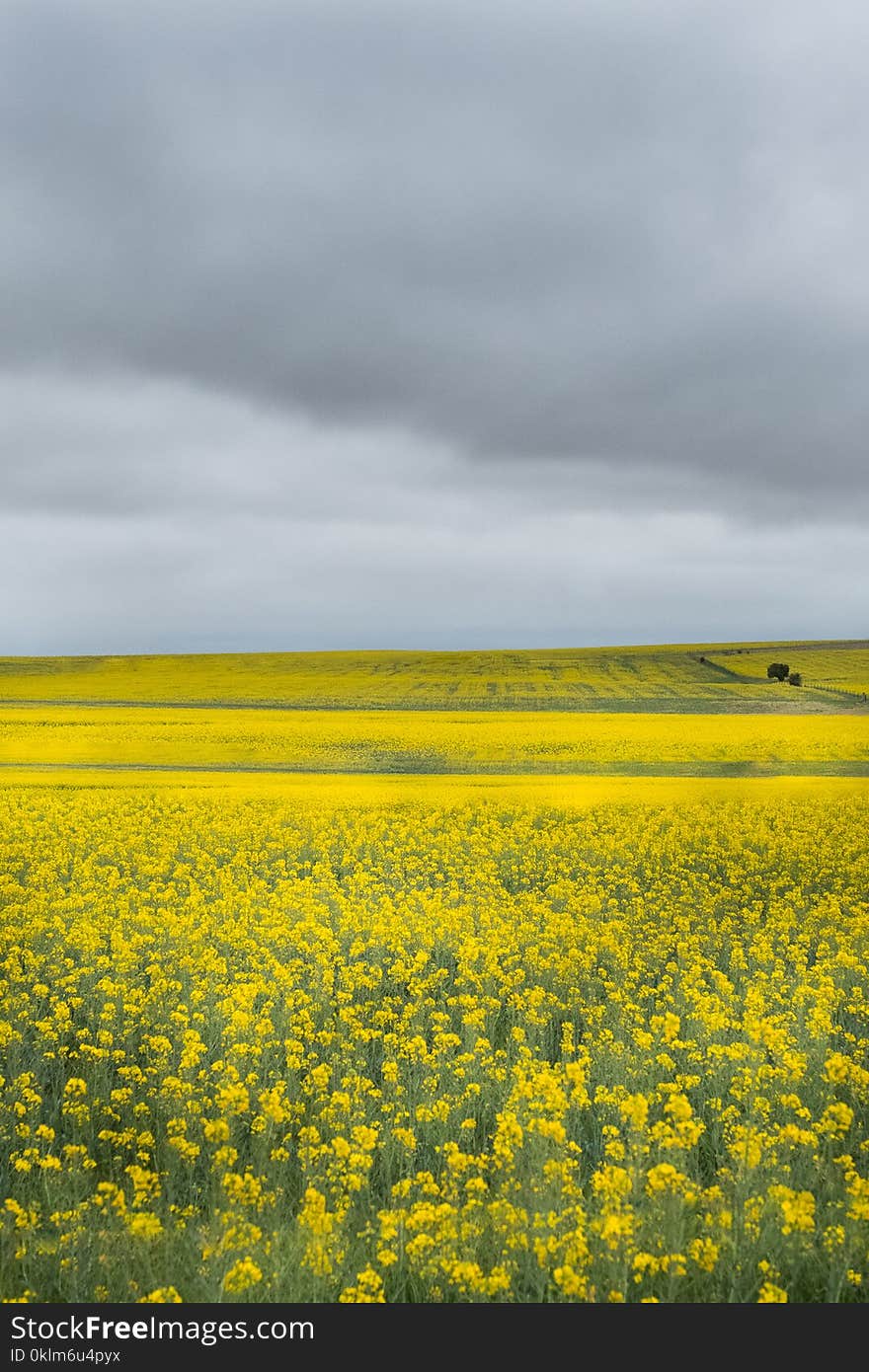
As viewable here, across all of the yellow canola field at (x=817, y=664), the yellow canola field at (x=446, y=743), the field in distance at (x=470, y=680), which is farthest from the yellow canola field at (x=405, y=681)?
the yellow canola field at (x=446, y=743)

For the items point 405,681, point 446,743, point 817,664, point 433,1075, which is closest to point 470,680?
point 405,681

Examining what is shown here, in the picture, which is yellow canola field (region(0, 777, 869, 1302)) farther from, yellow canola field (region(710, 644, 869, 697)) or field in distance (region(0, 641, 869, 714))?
yellow canola field (region(710, 644, 869, 697))

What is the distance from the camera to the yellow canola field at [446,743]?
27969 millimetres

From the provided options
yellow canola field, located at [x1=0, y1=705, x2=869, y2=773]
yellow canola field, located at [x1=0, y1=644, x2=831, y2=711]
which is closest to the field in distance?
yellow canola field, located at [x1=0, y1=644, x2=831, y2=711]

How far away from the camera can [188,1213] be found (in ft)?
16.6

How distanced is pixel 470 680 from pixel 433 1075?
59.9 m

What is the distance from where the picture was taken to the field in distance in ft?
171

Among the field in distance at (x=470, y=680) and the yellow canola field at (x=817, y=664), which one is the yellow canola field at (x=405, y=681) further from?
the yellow canola field at (x=817, y=664)

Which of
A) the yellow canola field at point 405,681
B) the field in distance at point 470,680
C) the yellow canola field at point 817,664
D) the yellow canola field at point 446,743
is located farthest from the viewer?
the yellow canola field at point 817,664

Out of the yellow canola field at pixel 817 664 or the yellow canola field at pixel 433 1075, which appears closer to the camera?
the yellow canola field at pixel 433 1075

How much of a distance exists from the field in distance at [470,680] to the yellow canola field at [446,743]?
10619mm

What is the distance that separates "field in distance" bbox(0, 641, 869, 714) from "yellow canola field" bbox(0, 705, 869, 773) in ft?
34.8

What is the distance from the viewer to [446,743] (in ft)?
104
